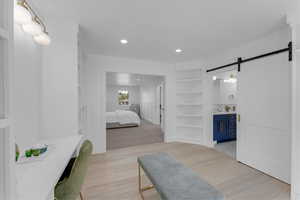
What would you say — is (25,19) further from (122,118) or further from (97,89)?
(122,118)

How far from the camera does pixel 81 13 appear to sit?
1.72 meters

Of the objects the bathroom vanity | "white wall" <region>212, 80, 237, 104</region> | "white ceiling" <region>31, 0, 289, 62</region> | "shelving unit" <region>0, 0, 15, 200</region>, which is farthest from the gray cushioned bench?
"white wall" <region>212, 80, 237, 104</region>

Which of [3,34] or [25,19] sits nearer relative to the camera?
[3,34]

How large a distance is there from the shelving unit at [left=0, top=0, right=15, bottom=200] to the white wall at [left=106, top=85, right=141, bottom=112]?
27.7ft

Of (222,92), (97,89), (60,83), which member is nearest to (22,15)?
(60,83)

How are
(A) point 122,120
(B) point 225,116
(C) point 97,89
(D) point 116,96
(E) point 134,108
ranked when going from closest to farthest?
(C) point 97,89, (B) point 225,116, (A) point 122,120, (D) point 116,96, (E) point 134,108

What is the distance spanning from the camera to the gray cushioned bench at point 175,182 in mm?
1118

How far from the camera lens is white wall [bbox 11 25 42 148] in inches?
54.7

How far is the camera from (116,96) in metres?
9.06

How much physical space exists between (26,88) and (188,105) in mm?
3637

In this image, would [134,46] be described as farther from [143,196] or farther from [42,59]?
[143,196]

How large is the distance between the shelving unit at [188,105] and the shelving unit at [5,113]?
3.80 metres

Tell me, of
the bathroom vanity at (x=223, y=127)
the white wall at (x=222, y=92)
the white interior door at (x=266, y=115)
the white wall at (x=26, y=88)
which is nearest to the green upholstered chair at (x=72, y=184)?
the white wall at (x=26, y=88)

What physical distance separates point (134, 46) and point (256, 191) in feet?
10.5
